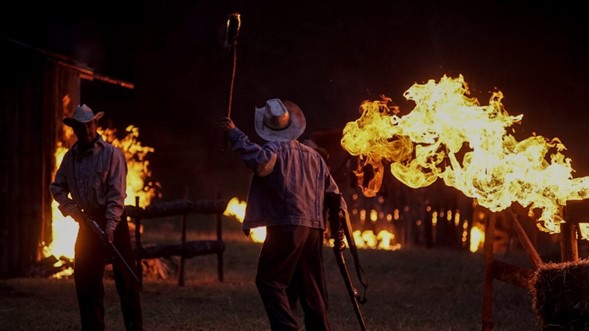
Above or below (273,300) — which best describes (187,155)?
above

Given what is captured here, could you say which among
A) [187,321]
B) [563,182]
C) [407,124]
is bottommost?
[187,321]

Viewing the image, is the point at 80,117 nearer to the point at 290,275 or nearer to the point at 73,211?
the point at 73,211

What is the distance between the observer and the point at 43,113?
15.9m

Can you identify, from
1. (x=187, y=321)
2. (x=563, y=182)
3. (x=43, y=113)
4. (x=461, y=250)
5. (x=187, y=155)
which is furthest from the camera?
(x=187, y=155)

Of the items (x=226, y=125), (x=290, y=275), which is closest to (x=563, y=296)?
(x=290, y=275)

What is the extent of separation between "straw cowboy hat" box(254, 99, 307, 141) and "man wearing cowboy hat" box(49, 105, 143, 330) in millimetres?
1630

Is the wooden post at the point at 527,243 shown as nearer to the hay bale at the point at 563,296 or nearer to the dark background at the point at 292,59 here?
the hay bale at the point at 563,296

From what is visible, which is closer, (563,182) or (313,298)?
(313,298)

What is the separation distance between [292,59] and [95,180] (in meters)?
19.1

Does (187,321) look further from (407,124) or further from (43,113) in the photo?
(43,113)

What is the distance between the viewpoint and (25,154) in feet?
51.4

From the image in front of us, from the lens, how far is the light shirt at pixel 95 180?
28.7 ft

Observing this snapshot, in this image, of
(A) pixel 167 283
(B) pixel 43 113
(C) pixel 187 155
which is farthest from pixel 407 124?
(C) pixel 187 155

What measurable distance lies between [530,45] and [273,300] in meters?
17.9
